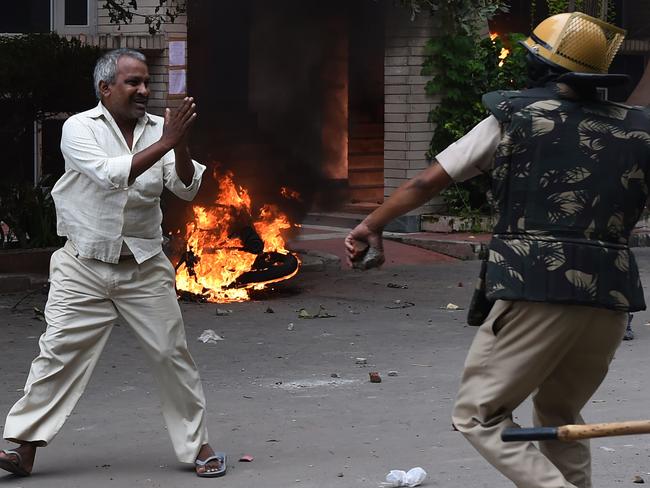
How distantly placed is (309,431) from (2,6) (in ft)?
32.2

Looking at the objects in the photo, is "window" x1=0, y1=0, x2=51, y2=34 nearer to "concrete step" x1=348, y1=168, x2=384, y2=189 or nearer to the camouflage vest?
"concrete step" x1=348, y1=168, x2=384, y2=189

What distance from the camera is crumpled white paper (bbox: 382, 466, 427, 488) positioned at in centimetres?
548

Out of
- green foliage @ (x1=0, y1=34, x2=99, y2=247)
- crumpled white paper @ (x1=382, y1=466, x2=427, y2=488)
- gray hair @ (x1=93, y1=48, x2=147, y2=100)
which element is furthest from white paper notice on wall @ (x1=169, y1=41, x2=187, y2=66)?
crumpled white paper @ (x1=382, y1=466, x2=427, y2=488)

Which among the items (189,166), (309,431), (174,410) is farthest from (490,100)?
(309,431)

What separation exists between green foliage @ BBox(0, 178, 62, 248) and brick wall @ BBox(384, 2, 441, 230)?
4472mm

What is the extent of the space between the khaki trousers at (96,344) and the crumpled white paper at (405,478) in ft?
2.69

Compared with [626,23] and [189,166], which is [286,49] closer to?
[626,23]

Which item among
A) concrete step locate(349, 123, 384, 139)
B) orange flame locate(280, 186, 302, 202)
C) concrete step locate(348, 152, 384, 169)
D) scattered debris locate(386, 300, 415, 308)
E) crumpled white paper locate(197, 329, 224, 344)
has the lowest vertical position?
scattered debris locate(386, 300, 415, 308)

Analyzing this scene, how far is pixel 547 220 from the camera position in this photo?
412cm

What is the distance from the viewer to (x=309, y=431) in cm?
647

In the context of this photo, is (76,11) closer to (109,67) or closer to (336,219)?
(336,219)

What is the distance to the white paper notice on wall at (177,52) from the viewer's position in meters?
13.9

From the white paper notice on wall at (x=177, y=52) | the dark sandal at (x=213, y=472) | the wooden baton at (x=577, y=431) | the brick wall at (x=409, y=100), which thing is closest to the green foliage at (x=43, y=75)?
the white paper notice on wall at (x=177, y=52)

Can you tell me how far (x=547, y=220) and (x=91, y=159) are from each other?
213 cm
